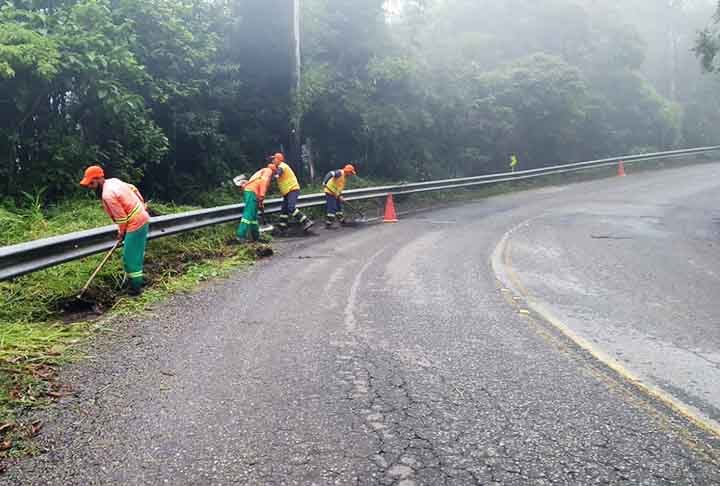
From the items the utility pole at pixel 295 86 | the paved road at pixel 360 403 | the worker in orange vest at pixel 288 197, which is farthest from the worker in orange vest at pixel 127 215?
the utility pole at pixel 295 86

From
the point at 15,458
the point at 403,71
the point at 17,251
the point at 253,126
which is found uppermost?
the point at 403,71

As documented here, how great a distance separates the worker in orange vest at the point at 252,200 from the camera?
11516mm

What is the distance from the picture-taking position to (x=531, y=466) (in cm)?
326

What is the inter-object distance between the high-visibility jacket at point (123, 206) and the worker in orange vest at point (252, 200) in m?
3.96

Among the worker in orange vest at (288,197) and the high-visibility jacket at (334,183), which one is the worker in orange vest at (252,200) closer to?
the worker in orange vest at (288,197)

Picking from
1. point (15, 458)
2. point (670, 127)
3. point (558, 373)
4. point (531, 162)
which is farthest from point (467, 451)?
point (670, 127)

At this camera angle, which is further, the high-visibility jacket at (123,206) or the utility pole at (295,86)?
the utility pole at (295,86)

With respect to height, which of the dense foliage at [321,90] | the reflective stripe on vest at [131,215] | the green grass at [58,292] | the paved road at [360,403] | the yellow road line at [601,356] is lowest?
the yellow road line at [601,356]

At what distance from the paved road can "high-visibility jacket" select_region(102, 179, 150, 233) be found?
104cm

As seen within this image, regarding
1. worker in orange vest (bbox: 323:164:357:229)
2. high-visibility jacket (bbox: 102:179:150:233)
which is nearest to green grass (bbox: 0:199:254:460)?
high-visibility jacket (bbox: 102:179:150:233)

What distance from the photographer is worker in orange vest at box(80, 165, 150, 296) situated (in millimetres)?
7164

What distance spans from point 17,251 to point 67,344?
3.85 ft

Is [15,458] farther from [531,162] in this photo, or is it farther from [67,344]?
[531,162]

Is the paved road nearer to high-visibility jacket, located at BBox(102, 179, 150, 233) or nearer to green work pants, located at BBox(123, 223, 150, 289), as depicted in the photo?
green work pants, located at BBox(123, 223, 150, 289)
